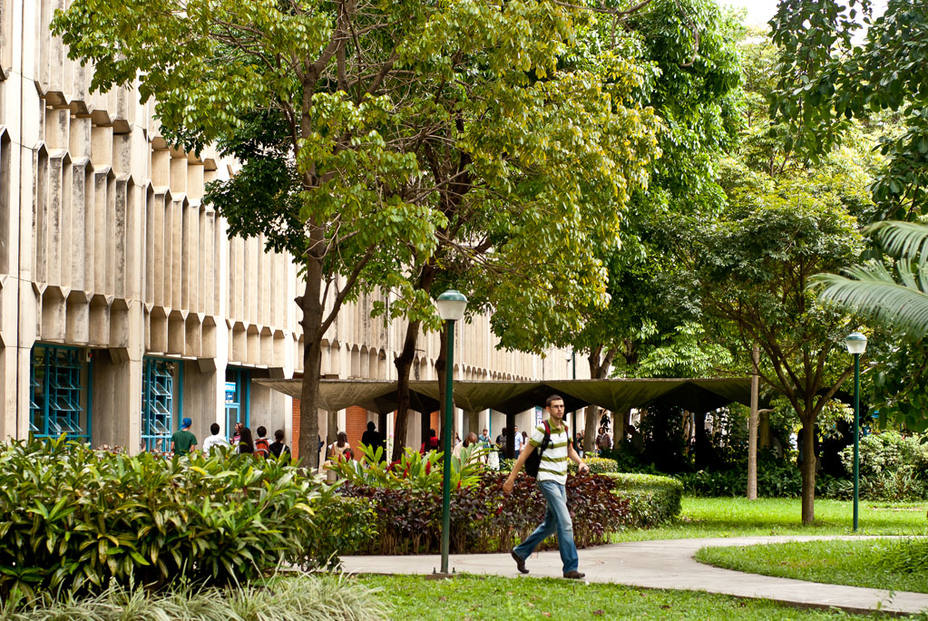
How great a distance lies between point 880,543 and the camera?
54.1 feet

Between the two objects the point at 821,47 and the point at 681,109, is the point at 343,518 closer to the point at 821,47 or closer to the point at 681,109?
the point at 821,47

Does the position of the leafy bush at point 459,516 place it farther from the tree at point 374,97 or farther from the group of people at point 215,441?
the group of people at point 215,441

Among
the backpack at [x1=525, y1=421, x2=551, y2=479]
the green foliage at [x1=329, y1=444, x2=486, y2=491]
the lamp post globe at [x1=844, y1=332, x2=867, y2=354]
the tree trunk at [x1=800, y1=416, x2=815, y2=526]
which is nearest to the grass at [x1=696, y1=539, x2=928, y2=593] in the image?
the backpack at [x1=525, y1=421, x2=551, y2=479]

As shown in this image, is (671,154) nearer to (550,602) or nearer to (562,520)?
(562,520)

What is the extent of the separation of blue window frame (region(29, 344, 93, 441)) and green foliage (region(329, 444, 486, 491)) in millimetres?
8945

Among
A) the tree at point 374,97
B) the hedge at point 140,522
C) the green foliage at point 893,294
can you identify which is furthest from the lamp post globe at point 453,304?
the green foliage at point 893,294

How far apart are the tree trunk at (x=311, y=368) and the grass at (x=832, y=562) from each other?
520 cm

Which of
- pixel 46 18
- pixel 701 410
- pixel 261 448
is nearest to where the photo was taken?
pixel 46 18

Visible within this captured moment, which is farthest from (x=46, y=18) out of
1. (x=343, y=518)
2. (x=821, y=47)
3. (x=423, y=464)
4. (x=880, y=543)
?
(x=880, y=543)

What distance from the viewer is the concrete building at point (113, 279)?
2105 cm

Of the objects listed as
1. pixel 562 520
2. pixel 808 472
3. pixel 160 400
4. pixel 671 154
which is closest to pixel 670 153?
pixel 671 154

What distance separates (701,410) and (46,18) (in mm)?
18665

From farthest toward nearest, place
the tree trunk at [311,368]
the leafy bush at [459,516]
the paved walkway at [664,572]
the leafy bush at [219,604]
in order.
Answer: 1. the tree trunk at [311,368]
2. the leafy bush at [459,516]
3. the paved walkway at [664,572]
4. the leafy bush at [219,604]

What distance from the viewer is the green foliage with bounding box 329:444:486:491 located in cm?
1508
